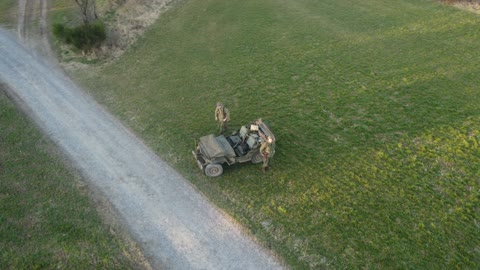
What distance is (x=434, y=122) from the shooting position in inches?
777

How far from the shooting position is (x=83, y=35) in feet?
89.1

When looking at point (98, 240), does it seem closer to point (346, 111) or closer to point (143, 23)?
point (346, 111)

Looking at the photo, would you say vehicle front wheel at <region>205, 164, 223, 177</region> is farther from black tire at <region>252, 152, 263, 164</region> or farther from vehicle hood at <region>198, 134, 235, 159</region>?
black tire at <region>252, 152, 263, 164</region>

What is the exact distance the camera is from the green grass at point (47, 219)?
1339 centimetres

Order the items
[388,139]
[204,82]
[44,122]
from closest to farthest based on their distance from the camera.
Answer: [388,139] < [44,122] < [204,82]

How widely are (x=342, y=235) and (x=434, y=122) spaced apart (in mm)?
9828

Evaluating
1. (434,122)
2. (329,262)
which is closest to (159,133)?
(329,262)

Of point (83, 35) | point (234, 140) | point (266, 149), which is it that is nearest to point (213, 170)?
point (234, 140)

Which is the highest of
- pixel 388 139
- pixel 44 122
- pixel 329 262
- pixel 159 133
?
pixel 388 139

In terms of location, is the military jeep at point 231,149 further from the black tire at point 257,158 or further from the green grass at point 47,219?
the green grass at point 47,219

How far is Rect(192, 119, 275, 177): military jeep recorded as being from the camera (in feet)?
53.6

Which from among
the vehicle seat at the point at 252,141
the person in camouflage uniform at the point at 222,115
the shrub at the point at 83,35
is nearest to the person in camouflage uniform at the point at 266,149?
the vehicle seat at the point at 252,141

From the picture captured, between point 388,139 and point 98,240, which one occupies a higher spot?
point 388,139

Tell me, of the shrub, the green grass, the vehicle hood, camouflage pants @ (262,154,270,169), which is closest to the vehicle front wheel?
the vehicle hood
